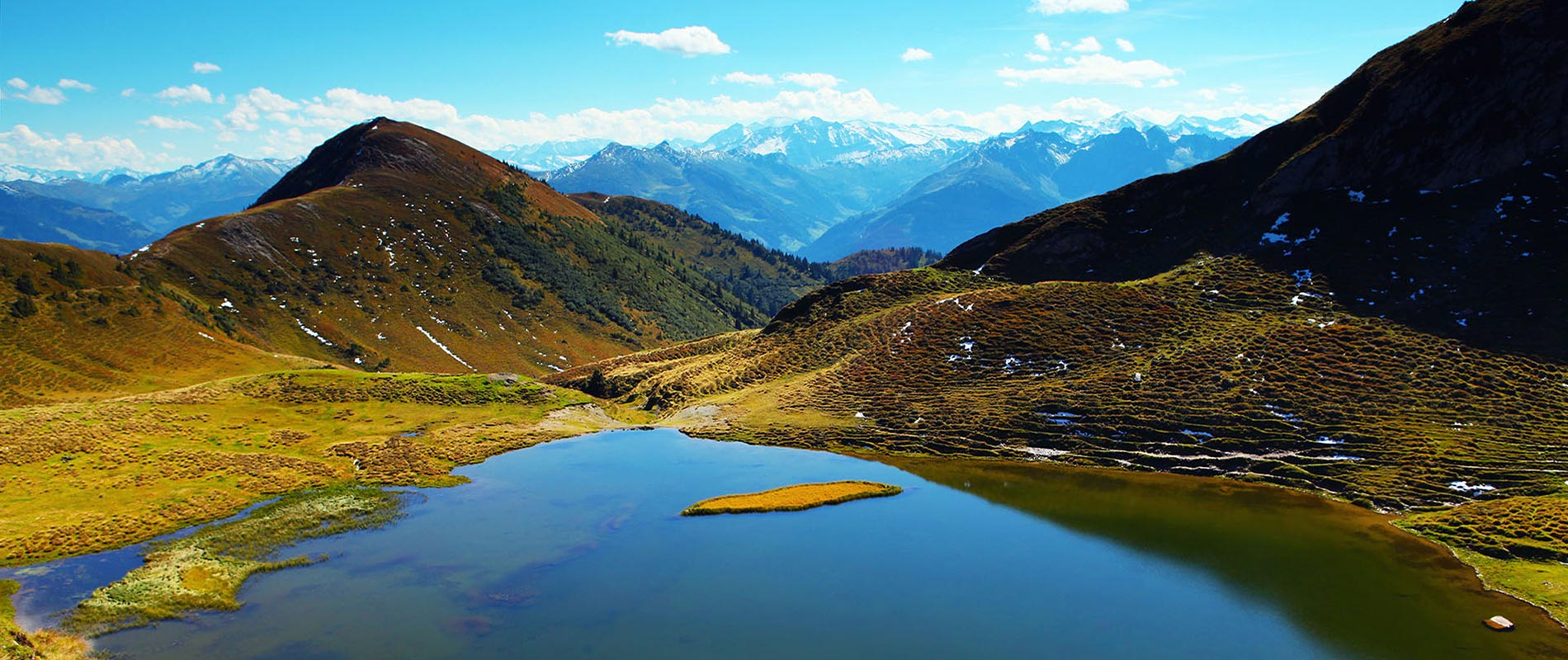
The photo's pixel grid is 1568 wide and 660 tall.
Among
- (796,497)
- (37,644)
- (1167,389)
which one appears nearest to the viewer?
(37,644)

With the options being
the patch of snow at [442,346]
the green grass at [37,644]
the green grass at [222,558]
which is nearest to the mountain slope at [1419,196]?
the green grass at [222,558]

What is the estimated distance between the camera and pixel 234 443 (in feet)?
255

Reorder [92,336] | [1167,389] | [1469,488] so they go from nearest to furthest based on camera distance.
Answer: [1469,488]
[1167,389]
[92,336]

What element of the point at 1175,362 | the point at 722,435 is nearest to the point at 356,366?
the point at 722,435

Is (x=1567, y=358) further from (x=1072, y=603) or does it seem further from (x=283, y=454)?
A: (x=283, y=454)

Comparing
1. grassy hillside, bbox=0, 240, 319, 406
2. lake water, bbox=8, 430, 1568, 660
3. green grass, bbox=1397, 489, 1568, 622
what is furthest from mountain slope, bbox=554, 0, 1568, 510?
grassy hillside, bbox=0, 240, 319, 406

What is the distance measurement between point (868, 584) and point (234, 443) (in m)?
64.8

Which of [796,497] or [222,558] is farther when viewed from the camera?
[796,497]

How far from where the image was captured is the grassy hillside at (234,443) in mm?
58781

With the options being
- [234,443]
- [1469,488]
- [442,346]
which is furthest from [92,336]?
[1469,488]

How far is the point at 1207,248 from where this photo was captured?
110250mm

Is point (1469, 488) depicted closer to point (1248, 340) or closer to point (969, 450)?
point (1248, 340)

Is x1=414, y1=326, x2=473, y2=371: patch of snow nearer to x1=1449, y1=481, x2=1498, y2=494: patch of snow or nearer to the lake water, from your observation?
the lake water

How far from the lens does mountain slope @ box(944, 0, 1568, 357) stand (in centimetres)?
8569
